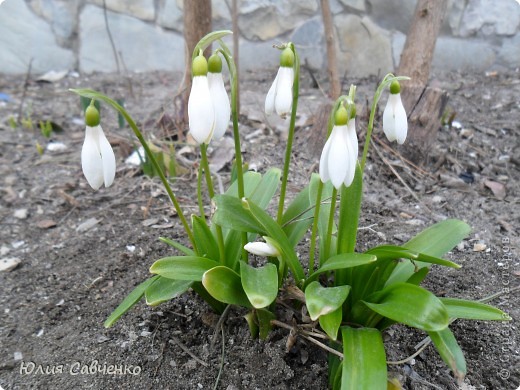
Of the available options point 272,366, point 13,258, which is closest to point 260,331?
point 272,366

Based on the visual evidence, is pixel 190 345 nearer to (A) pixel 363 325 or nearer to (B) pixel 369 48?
(A) pixel 363 325

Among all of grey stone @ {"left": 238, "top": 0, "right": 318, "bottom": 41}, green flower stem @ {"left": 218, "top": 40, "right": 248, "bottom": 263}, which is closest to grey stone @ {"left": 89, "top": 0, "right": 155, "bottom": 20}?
grey stone @ {"left": 238, "top": 0, "right": 318, "bottom": 41}

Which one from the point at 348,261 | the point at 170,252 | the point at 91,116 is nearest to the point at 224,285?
the point at 348,261

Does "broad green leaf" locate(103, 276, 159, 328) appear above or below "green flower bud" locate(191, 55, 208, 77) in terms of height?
below

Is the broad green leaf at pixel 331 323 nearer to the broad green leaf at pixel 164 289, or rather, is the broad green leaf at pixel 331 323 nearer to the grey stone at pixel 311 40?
the broad green leaf at pixel 164 289

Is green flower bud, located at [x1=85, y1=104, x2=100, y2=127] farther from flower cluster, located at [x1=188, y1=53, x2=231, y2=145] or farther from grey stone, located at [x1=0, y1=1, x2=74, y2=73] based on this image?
grey stone, located at [x1=0, y1=1, x2=74, y2=73]

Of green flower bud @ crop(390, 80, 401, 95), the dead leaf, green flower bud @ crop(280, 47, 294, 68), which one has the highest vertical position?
green flower bud @ crop(280, 47, 294, 68)
